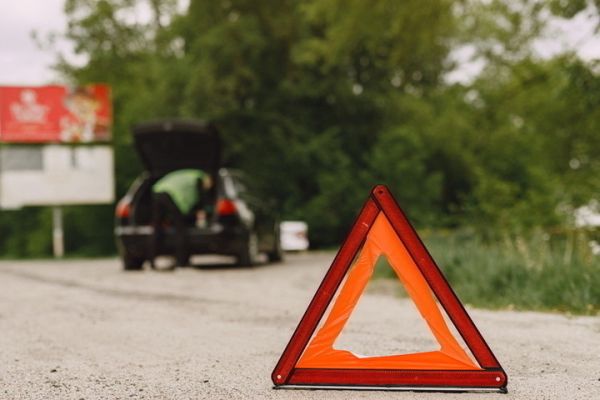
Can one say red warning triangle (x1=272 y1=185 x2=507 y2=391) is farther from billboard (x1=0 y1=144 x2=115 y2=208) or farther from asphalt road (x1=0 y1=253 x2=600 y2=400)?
billboard (x1=0 y1=144 x2=115 y2=208)

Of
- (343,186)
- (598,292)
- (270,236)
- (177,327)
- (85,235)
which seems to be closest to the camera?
(177,327)

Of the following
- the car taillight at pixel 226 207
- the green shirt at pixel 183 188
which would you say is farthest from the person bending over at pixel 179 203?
the car taillight at pixel 226 207

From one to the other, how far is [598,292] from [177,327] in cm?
400

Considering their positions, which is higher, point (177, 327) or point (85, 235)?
point (177, 327)

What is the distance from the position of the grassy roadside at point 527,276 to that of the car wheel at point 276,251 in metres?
5.09

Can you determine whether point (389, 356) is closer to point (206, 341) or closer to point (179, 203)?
point (206, 341)

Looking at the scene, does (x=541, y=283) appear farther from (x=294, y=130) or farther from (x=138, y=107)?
(x=138, y=107)

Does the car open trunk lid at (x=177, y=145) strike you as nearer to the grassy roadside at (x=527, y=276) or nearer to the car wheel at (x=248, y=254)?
the car wheel at (x=248, y=254)

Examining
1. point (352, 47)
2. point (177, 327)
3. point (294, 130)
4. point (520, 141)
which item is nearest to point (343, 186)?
point (294, 130)

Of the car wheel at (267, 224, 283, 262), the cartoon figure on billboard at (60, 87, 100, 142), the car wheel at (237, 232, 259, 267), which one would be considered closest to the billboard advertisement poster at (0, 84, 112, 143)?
the cartoon figure on billboard at (60, 87, 100, 142)

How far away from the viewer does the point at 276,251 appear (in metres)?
17.9

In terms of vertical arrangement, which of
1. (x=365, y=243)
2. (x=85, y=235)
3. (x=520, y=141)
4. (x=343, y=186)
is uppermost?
(x=365, y=243)

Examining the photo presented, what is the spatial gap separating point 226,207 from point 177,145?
53.1 inches

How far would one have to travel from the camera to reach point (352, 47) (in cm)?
1880
